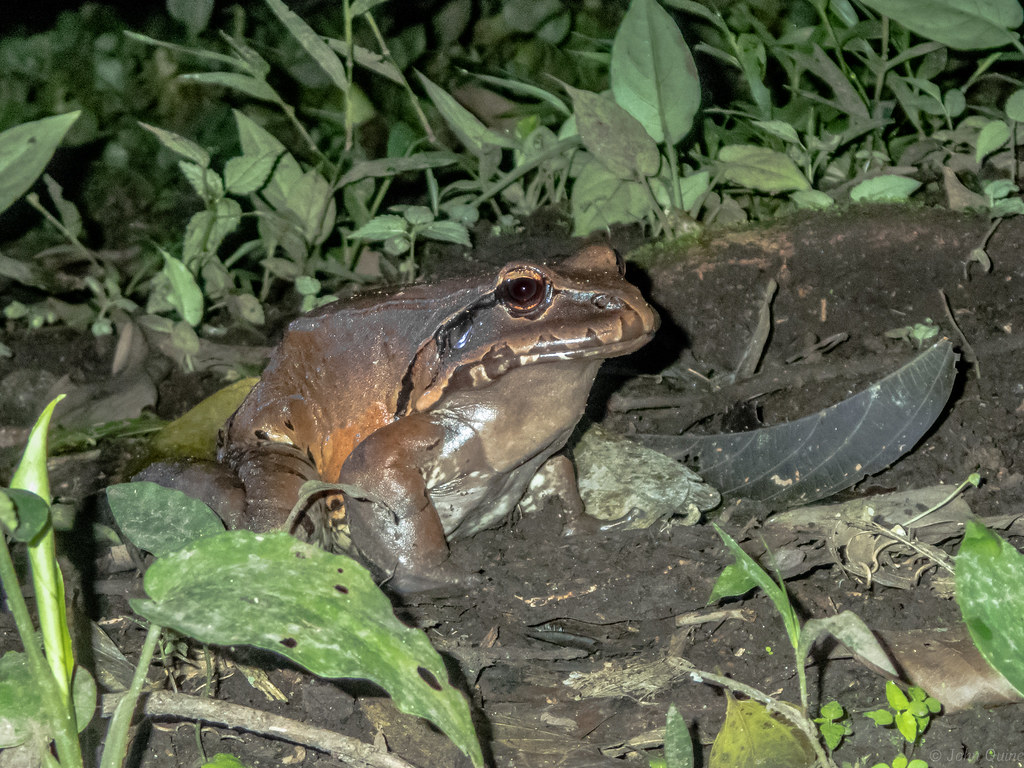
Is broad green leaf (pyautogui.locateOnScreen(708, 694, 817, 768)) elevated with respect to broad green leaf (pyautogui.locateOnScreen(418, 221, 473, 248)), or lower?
lower

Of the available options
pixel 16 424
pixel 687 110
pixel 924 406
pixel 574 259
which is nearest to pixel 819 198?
pixel 687 110

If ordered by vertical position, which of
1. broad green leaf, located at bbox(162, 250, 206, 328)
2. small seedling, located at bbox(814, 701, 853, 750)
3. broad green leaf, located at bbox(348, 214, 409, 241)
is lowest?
small seedling, located at bbox(814, 701, 853, 750)

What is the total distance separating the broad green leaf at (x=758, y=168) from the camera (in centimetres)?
379

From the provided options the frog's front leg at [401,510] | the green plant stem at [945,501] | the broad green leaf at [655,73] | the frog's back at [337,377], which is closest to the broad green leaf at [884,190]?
the broad green leaf at [655,73]

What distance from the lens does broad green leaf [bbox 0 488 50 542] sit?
1.43 meters

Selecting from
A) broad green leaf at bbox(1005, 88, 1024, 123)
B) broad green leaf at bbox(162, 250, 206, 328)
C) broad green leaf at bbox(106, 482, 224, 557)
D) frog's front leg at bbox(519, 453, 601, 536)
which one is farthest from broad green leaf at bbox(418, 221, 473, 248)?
broad green leaf at bbox(1005, 88, 1024, 123)

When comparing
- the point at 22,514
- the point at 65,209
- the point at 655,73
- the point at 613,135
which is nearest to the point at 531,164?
the point at 613,135

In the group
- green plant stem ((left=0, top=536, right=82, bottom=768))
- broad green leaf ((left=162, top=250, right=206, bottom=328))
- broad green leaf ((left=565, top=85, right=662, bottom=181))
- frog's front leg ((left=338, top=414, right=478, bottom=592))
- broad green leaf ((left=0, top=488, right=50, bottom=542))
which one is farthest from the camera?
broad green leaf ((left=162, top=250, right=206, bottom=328))

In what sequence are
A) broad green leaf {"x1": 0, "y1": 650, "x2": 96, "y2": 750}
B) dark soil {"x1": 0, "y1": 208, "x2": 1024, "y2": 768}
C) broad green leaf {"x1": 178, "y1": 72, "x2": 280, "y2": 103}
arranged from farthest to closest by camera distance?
broad green leaf {"x1": 178, "y1": 72, "x2": 280, "y2": 103}, dark soil {"x1": 0, "y1": 208, "x2": 1024, "y2": 768}, broad green leaf {"x1": 0, "y1": 650, "x2": 96, "y2": 750}

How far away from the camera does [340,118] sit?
4.85 meters

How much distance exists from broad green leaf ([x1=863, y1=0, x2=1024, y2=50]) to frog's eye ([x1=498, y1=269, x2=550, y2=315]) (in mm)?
2155

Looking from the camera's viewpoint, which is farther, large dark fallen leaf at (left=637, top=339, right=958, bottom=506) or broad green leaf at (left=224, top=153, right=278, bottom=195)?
broad green leaf at (left=224, top=153, right=278, bottom=195)

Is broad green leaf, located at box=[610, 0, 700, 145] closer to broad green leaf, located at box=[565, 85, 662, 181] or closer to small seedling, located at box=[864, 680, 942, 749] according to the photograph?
broad green leaf, located at box=[565, 85, 662, 181]

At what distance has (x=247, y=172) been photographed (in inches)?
165
